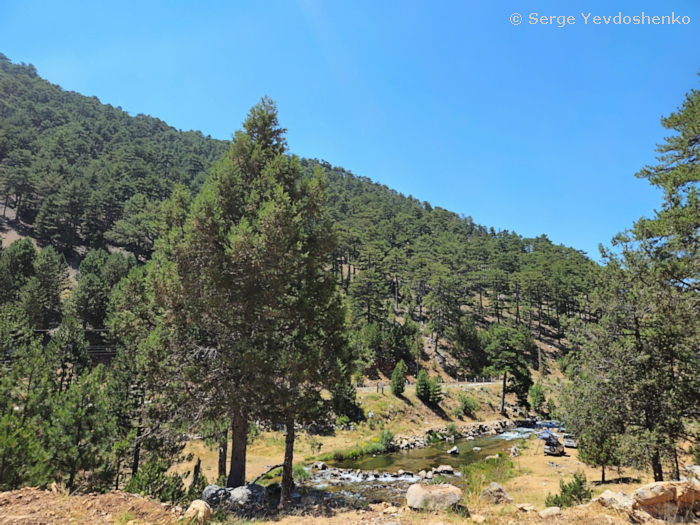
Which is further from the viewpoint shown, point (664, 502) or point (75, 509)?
point (664, 502)

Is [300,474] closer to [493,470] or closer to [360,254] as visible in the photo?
[493,470]

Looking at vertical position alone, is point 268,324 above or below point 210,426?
above

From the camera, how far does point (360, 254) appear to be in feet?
255

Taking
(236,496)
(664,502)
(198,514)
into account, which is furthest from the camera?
(236,496)

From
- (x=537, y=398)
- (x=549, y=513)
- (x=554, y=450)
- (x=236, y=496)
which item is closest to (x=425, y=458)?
(x=554, y=450)

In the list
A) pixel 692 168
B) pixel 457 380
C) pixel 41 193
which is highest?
pixel 41 193

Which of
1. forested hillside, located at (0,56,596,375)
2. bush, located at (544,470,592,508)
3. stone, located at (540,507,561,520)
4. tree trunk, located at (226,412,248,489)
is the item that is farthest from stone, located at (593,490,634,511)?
tree trunk, located at (226,412,248,489)

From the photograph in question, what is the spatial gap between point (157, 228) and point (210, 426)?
810cm

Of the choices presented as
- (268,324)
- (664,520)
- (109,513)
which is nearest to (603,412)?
(664,520)

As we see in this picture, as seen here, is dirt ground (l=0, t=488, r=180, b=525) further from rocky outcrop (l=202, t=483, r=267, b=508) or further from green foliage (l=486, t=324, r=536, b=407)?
green foliage (l=486, t=324, r=536, b=407)

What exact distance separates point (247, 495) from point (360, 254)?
6722 cm

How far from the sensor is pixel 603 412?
12195 mm

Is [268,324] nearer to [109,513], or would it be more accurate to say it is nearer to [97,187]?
[109,513]

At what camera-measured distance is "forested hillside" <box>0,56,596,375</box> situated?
153 feet
